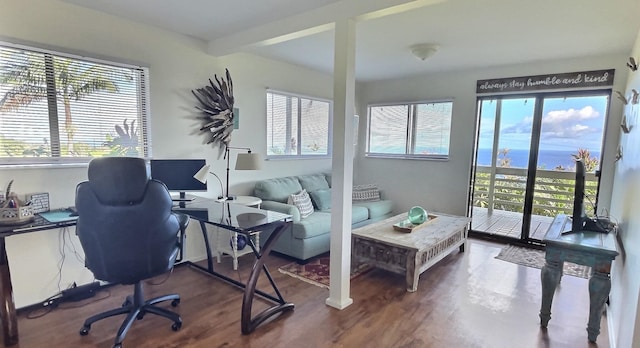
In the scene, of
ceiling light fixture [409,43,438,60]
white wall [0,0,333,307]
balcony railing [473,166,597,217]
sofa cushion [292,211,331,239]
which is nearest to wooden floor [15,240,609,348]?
white wall [0,0,333,307]

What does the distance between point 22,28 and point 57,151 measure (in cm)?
91

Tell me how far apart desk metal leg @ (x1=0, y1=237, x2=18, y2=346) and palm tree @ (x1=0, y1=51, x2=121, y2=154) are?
0.95m

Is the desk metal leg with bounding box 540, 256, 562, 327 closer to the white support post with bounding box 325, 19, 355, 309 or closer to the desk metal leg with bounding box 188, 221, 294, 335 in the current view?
the white support post with bounding box 325, 19, 355, 309

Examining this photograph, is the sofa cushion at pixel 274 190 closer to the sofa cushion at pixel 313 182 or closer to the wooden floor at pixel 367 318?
the sofa cushion at pixel 313 182

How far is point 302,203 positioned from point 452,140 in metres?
2.60

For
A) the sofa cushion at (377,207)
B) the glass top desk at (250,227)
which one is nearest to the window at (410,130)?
the sofa cushion at (377,207)

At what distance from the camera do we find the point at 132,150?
9.95 feet

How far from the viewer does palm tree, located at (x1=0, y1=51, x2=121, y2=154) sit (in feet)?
7.79

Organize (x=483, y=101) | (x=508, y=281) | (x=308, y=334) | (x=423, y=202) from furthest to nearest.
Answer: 1. (x=423, y=202)
2. (x=483, y=101)
3. (x=508, y=281)
4. (x=308, y=334)

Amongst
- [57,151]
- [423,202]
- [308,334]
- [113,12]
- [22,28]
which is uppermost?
[113,12]

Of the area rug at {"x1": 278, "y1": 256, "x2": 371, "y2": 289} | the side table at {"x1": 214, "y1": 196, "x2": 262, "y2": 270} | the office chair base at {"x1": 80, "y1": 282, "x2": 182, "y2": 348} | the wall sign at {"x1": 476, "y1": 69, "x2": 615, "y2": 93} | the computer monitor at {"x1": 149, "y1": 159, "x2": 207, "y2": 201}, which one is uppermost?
the wall sign at {"x1": 476, "y1": 69, "x2": 615, "y2": 93}

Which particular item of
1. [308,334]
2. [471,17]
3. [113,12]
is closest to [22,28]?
[113,12]

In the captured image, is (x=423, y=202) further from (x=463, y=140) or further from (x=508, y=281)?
(x=508, y=281)

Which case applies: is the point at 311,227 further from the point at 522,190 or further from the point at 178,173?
the point at 522,190
